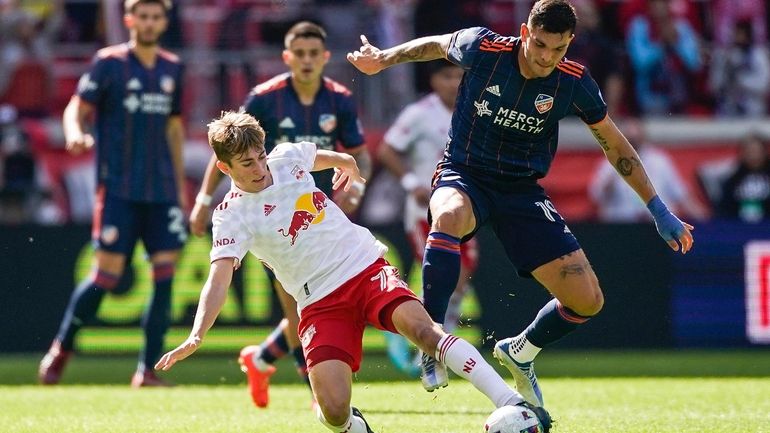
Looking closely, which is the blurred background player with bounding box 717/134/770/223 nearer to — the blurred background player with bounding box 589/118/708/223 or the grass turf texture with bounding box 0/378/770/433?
the blurred background player with bounding box 589/118/708/223

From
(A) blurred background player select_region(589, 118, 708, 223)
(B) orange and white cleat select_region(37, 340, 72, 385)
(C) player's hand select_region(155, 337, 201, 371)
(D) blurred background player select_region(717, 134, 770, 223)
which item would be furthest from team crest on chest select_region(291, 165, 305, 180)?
(D) blurred background player select_region(717, 134, 770, 223)

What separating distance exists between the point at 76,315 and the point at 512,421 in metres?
5.18

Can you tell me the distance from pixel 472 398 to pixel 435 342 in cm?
287

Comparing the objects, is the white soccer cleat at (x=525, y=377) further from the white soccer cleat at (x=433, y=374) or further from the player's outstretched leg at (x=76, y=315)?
the player's outstretched leg at (x=76, y=315)

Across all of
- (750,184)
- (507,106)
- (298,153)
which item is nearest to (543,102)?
(507,106)

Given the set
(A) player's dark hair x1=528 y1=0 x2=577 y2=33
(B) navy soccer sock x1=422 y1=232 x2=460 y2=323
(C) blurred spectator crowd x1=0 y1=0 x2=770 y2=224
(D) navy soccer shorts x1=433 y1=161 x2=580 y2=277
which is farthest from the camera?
(C) blurred spectator crowd x1=0 y1=0 x2=770 y2=224

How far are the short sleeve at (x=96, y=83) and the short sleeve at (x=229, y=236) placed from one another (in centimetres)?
402

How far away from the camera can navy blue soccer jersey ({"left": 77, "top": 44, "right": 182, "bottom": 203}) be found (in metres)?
10.2

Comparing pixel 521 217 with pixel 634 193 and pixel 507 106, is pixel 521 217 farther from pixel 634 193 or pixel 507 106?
pixel 634 193

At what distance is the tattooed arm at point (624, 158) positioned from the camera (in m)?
7.25

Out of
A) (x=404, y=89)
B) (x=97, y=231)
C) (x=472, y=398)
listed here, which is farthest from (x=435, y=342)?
(x=404, y=89)

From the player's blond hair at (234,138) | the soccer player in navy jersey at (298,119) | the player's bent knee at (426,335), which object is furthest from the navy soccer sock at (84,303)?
the player's bent knee at (426,335)

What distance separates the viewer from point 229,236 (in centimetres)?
640

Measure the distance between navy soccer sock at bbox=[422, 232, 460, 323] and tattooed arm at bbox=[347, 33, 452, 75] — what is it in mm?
952
